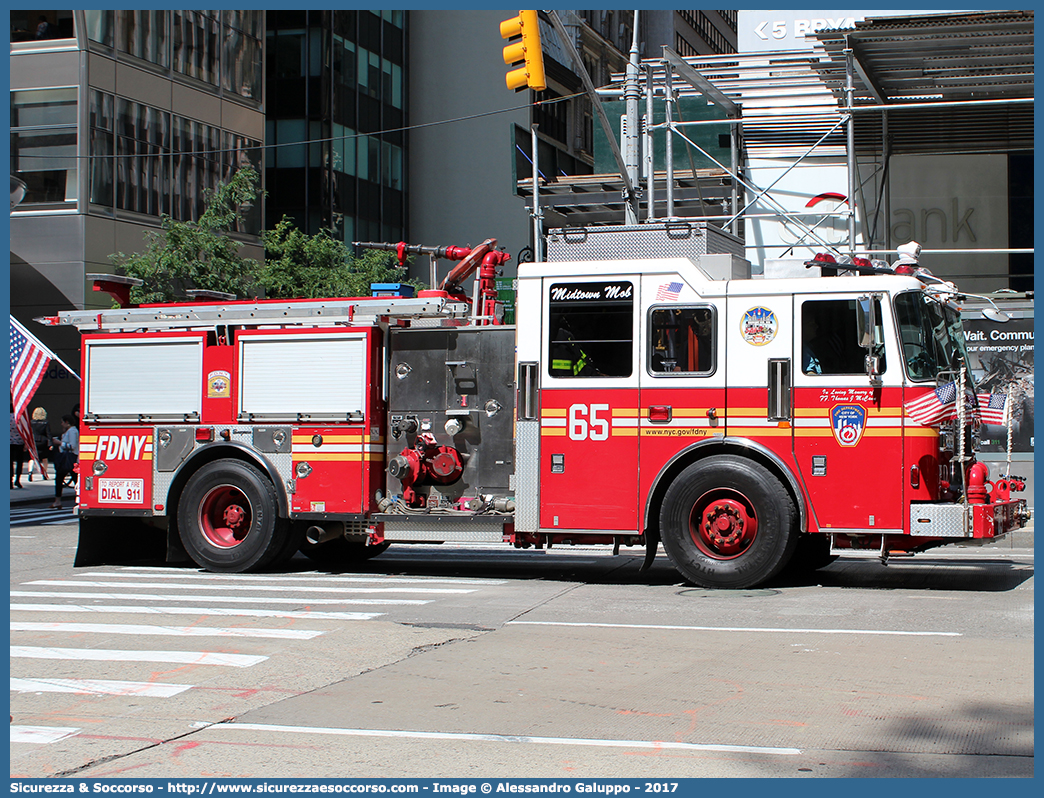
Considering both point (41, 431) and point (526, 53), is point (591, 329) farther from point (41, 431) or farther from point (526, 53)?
point (41, 431)

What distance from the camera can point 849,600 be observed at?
10.6 meters

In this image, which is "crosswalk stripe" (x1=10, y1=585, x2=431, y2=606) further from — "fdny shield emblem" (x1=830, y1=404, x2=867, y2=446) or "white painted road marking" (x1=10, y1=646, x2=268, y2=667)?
"fdny shield emblem" (x1=830, y1=404, x2=867, y2=446)

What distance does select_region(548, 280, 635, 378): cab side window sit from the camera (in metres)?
11.5

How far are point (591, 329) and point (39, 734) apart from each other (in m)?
6.65

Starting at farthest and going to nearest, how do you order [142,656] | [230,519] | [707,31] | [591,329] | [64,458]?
[707,31]
[64,458]
[230,519]
[591,329]
[142,656]

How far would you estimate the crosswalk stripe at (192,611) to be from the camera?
9924 millimetres

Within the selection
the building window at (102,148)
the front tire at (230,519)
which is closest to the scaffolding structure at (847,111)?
the front tire at (230,519)

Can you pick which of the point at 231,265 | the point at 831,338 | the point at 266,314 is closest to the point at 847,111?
the point at 831,338

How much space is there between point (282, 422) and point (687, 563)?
4503 mm

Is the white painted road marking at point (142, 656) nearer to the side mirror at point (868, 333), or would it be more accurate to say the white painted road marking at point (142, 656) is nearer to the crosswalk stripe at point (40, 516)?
the side mirror at point (868, 333)

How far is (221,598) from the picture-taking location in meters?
11.0

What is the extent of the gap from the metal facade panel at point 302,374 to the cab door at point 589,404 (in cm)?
207
